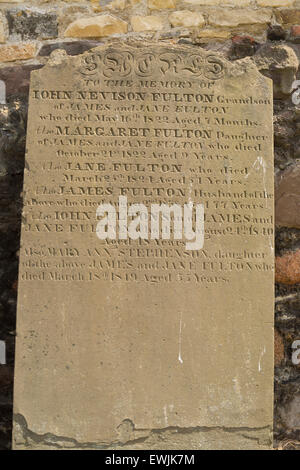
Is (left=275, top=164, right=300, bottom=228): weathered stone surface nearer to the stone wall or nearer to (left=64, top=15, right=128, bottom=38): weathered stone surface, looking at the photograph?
the stone wall

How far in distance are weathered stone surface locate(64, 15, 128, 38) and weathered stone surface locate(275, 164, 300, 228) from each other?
1438mm

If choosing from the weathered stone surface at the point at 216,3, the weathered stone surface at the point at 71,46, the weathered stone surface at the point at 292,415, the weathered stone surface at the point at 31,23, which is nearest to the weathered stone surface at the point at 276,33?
the weathered stone surface at the point at 216,3

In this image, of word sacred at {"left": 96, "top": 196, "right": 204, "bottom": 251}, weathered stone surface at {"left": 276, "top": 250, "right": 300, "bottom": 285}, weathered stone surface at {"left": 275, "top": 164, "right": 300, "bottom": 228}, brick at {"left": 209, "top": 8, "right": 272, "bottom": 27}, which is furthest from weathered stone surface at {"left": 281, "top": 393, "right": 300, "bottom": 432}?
brick at {"left": 209, "top": 8, "right": 272, "bottom": 27}

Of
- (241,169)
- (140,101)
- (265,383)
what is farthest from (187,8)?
(265,383)

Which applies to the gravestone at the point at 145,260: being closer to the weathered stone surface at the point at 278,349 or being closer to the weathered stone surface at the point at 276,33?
the weathered stone surface at the point at 278,349

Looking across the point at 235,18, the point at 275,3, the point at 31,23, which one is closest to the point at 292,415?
the point at 235,18

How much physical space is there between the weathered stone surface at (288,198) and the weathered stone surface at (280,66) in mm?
523

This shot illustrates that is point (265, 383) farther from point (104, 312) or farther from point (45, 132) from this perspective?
point (45, 132)

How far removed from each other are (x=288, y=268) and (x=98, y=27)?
199 cm

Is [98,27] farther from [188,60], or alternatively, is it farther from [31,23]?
[188,60]

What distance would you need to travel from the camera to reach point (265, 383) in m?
2.58

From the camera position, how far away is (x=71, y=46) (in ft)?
11.0

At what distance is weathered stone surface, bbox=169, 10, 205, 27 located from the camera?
3.37 meters
